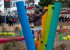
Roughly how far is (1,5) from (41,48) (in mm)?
28504

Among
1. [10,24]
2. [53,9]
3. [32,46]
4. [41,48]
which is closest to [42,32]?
[41,48]

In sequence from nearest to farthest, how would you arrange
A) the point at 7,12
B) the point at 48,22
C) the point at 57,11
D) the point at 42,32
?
the point at 57,11 → the point at 48,22 → the point at 42,32 → the point at 7,12

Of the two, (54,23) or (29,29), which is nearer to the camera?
(29,29)

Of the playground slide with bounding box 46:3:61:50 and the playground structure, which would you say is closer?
the playground structure

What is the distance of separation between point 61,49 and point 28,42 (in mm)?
3459

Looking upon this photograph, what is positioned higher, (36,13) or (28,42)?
(36,13)

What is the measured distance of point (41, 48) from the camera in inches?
287

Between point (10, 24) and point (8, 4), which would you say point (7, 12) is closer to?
point (8, 4)

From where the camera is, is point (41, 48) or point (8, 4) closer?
point (41, 48)

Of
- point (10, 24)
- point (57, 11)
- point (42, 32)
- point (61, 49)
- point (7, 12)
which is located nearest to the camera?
point (57, 11)

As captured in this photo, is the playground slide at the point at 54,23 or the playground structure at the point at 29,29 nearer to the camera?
the playground structure at the point at 29,29

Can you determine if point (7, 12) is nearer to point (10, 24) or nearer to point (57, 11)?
point (10, 24)

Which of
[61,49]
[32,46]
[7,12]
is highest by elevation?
Result: [32,46]

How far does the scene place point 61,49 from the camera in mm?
8836
